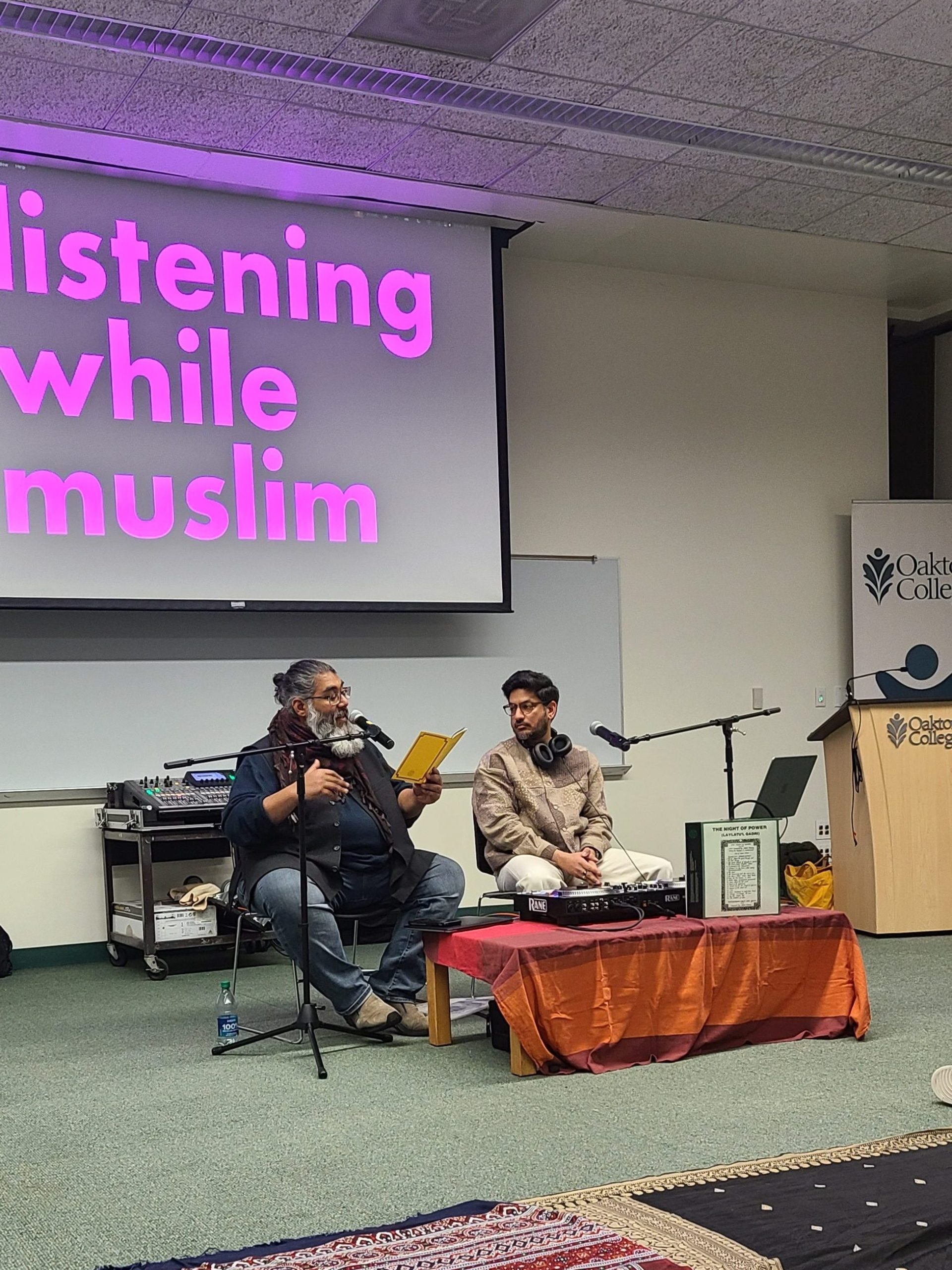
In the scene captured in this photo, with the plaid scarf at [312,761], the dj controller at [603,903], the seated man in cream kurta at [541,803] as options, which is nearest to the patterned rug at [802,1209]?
the dj controller at [603,903]

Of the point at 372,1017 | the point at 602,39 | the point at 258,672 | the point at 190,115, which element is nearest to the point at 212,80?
the point at 190,115

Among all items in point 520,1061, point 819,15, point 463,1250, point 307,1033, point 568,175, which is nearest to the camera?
point 463,1250

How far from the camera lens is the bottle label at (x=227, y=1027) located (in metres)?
4.19

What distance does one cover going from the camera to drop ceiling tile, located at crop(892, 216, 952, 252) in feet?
21.4

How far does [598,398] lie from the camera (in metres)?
7.22

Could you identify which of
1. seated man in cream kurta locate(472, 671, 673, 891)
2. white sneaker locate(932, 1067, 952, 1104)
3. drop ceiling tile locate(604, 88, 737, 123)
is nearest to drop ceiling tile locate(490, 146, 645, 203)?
drop ceiling tile locate(604, 88, 737, 123)

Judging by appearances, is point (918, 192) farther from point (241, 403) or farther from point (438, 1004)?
point (438, 1004)

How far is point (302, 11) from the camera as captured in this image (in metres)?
4.36

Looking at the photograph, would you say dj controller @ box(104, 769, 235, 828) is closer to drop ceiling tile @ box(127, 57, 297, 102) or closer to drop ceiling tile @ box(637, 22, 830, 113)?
drop ceiling tile @ box(127, 57, 297, 102)

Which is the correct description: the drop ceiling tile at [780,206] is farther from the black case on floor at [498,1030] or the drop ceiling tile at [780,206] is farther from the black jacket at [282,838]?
the black case on floor at [498,1030]

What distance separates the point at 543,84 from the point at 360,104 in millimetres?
696

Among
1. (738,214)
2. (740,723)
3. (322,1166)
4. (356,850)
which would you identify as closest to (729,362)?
(738,214)

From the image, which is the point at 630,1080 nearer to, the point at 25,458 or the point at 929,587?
the point at 25,458

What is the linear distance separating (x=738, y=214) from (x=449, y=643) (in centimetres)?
247
